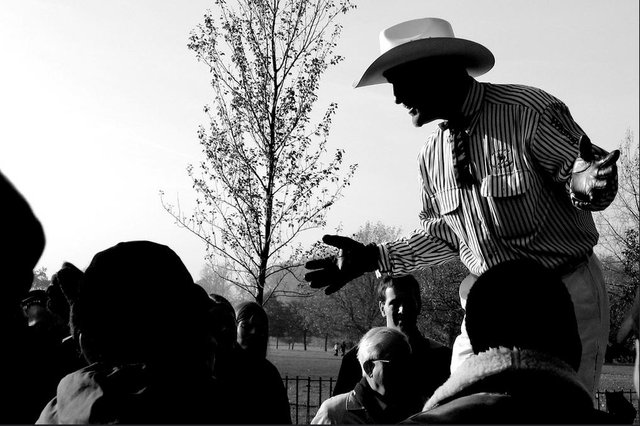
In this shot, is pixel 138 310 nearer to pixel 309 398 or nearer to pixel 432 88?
pixel 432 88

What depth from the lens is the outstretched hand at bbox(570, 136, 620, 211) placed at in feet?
8.98

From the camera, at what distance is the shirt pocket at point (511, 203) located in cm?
329

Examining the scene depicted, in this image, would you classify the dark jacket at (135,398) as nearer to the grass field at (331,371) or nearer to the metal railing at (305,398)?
the metal railing at (305,398)

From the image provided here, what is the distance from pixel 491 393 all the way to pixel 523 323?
8.4 inches

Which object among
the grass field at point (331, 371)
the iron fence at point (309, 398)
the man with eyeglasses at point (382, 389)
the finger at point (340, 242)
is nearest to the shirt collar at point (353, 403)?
the man with eyeglasses at point (382, 389)

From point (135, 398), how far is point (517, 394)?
3.19 ft

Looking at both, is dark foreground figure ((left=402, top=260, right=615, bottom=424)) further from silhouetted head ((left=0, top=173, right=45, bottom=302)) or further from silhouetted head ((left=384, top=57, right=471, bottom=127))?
silhouetted head ((left=384, top=57, right=471, bottom=127))

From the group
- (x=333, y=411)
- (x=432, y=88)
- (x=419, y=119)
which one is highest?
(x=432, y=88)

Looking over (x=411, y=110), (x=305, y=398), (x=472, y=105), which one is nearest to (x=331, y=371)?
(x=305, y=398)

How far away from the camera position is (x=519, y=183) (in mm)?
3281

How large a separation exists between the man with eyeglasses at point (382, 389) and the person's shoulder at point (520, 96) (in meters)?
1.48

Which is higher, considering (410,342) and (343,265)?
(343,265)

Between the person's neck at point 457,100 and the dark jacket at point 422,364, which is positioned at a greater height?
the person's neck at point 457,100

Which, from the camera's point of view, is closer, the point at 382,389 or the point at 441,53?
the point at 441,53
